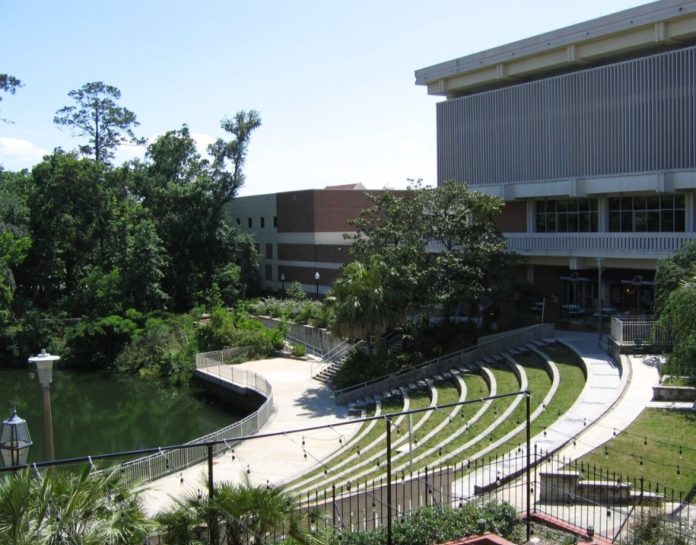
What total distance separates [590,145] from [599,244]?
5.42 m

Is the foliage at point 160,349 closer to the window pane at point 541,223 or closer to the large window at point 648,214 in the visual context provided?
the window pane at point 541,223

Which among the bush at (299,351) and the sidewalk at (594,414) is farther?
the bush at (299,351)

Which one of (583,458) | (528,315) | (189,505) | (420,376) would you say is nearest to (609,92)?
(528,315)

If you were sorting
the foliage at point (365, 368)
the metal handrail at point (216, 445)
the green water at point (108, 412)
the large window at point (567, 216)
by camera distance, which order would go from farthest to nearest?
the large window at point (567, 216) → the foliage at point (365, 368) → the green water at point (108, 412) → the metal handrail at point (216, 445)

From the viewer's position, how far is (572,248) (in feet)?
124

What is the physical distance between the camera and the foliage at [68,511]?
8500mm

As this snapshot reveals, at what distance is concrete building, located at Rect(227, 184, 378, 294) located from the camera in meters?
57.4

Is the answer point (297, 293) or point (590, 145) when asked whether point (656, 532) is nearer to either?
point (590, 145)

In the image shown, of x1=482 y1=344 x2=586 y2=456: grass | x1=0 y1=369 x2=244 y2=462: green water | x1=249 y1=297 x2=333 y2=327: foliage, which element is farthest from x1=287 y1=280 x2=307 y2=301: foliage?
x1=482 y1=344 x2=586 y2=456: grass

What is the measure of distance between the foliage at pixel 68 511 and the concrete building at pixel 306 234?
4496 cm

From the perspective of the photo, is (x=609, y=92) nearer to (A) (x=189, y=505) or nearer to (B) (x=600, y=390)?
(B) (x=600, y=390)

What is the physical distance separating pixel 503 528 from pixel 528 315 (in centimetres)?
2709

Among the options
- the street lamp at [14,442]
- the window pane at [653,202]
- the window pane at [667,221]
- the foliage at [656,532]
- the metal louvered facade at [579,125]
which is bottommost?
the foliage at [656,532]

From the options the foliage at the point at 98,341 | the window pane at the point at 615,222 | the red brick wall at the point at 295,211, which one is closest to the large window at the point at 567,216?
the window pane at the point at 615,222
